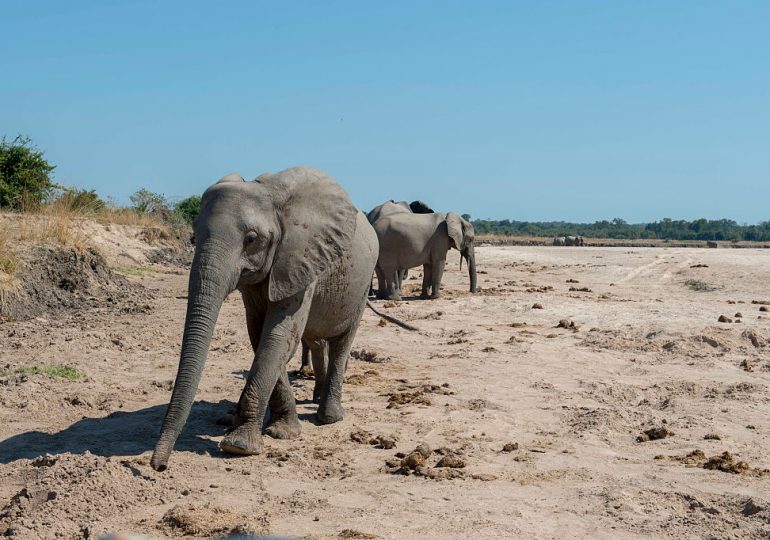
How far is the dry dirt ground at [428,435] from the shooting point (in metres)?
5.16

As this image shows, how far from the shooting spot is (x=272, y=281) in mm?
6492

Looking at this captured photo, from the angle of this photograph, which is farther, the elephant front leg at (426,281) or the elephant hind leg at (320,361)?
the elephant front leg at (426,281)

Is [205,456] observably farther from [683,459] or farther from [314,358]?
[683,459]

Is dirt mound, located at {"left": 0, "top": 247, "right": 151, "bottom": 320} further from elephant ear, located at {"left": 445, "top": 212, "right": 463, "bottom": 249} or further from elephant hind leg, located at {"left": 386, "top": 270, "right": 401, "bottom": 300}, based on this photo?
elephant ear, located at {"left": 445, "top": 212, "right": 463, "bottom": 249}

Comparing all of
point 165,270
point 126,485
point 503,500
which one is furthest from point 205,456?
point 165,270

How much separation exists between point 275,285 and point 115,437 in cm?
171

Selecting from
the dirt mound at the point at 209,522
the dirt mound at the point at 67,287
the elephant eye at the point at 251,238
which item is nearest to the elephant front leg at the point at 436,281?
the dirt mound at the point at 67,287

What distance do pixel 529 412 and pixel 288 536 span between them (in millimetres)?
3762

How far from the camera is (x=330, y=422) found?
25.1 feet

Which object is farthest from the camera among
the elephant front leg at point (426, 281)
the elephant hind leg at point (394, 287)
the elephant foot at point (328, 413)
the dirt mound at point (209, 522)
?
the elephant front leg at point (426, 281)

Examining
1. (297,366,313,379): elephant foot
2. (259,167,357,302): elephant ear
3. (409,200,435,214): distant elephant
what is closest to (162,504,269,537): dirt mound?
(259,167,357,302): elephant ear

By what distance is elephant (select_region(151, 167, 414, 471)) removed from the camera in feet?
19.2

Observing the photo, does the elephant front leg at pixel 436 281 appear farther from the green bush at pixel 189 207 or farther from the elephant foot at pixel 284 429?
the green bush at pixel 189 207

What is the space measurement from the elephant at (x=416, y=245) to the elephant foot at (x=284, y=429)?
10978mm
